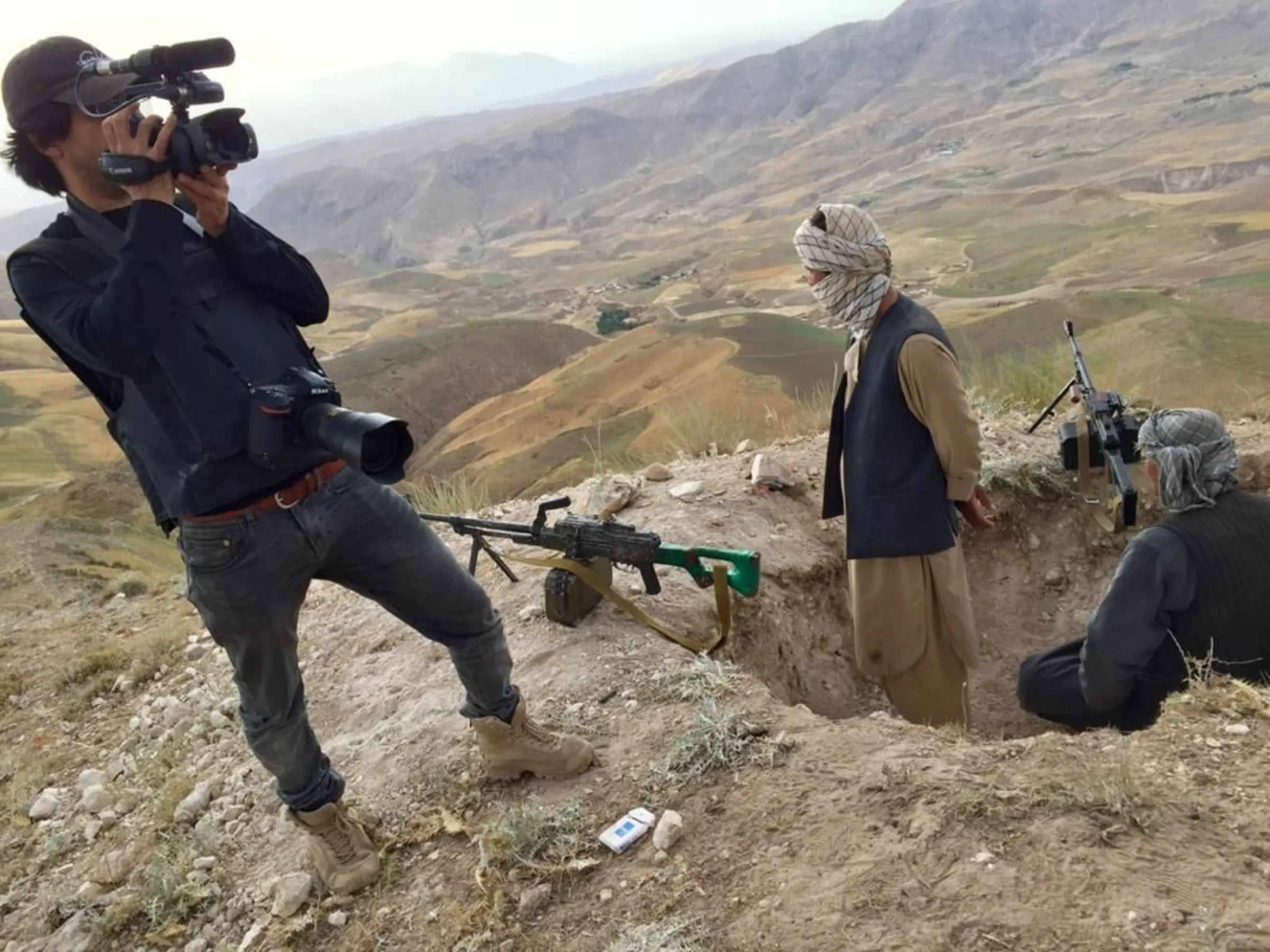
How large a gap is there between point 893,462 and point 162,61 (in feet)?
7.57

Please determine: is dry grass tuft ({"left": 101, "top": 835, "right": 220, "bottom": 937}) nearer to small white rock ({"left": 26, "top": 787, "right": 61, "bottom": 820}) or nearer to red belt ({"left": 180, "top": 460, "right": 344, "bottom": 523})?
small white rock ({"left": 26, "top": 787, "right": 61, "bottom": 820})

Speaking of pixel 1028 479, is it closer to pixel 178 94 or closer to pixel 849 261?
pixel 849 261

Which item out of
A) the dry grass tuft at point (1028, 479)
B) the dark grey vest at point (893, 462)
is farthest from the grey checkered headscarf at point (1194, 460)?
the dry grass tuft at point (1028, 479)

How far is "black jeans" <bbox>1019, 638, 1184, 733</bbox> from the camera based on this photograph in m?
2.85

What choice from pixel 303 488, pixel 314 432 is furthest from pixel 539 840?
pixel 314 432

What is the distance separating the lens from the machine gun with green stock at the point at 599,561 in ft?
9.22

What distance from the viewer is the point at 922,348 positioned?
2.82 metres

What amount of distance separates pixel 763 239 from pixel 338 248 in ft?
193

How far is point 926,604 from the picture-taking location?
124 inches

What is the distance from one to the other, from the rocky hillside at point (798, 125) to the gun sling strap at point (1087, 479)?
60827 mm

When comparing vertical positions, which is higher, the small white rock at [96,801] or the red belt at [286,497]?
the red belt at [286,497]

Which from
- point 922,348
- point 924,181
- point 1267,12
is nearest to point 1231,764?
point 922,348

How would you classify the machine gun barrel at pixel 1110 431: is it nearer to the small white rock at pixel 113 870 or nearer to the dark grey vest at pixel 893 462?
the dark grey vest at pixel 893 462

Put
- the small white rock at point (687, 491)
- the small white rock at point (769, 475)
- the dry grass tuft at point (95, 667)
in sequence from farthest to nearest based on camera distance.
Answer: the small white rock at point (769, 475)
the small white rock at point (687, 491)
the dry grass tuft at point (95, 667)
